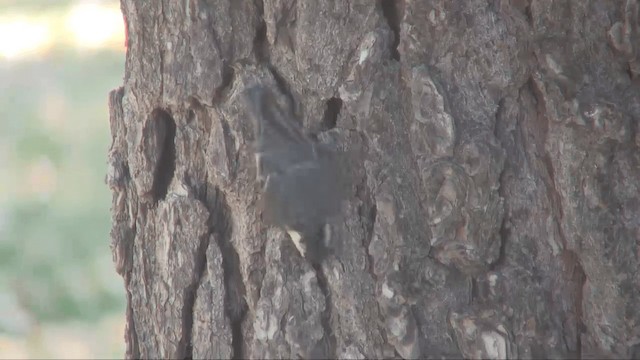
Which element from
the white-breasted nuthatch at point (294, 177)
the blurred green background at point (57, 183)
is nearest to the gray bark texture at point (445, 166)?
the white-breasted nuthatch at point (294, 177)

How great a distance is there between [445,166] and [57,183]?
7.27 ft

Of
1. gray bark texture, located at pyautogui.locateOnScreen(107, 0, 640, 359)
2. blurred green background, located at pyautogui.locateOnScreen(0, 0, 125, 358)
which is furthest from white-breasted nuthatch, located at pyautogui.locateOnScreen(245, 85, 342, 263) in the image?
blurred green background, located at pyautogui.locateOnScreen(0, 0, 125, 358)

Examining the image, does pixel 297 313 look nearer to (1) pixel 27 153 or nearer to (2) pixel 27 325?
(2) pixel 27 325

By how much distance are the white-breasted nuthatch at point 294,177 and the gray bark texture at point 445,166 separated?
0.6 inches

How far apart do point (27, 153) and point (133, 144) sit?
2.14 m

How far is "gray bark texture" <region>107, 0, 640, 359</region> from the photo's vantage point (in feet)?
3.44

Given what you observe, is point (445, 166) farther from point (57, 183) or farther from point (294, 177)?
point (57, 183)

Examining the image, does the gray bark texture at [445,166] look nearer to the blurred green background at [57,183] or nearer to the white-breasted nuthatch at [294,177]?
the white-breasted nuthatch at [294,177]

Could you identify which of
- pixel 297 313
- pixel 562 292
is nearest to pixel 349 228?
pixel 297 313

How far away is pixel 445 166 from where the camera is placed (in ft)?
3.45

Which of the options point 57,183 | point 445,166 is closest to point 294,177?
point 445,166

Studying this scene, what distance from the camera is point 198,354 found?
3.81 feet

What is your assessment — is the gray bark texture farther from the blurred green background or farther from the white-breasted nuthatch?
the blurred green background

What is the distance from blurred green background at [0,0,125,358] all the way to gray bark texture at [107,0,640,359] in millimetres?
1560
